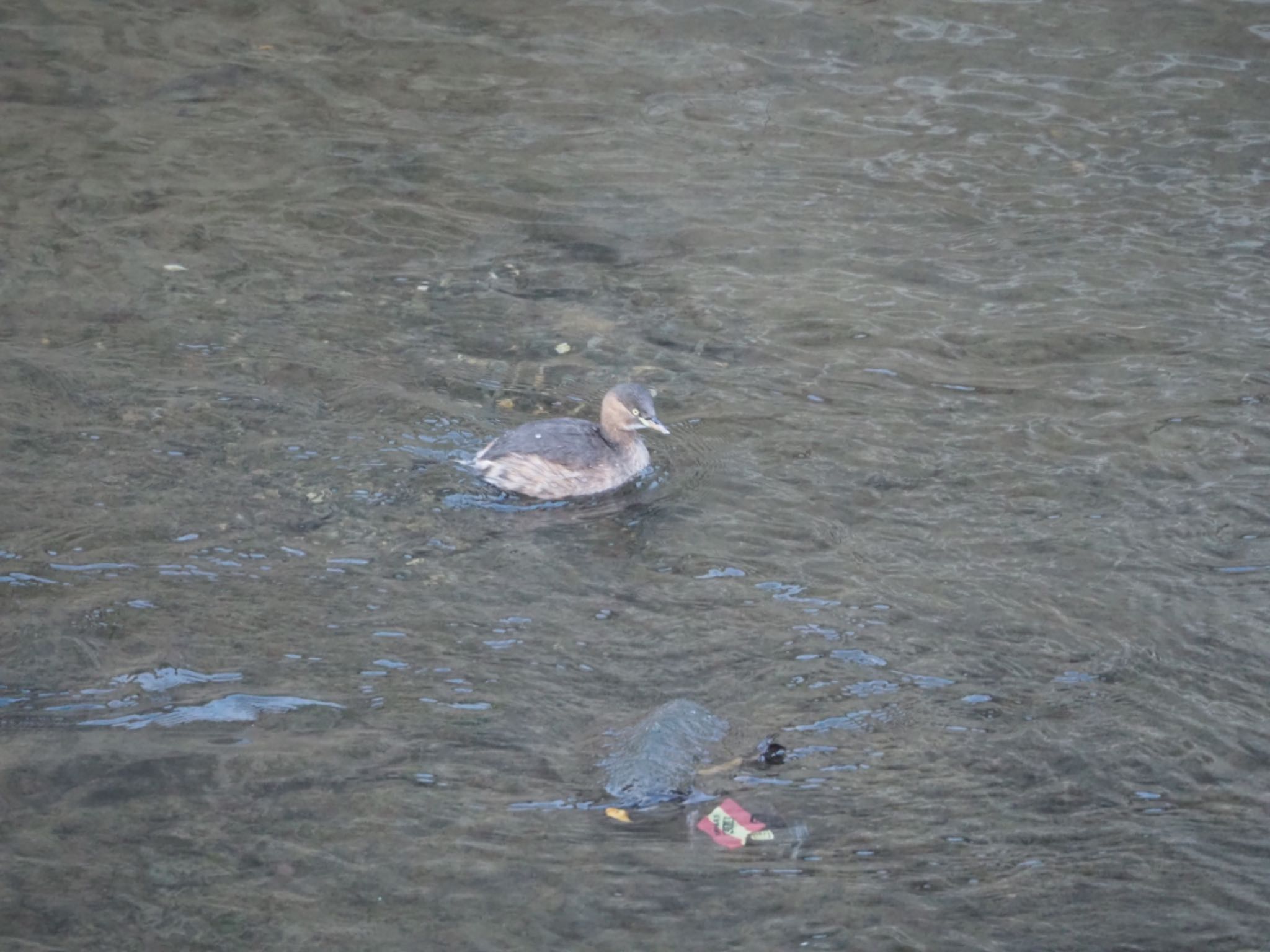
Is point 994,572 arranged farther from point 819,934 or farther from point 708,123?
point 708,123

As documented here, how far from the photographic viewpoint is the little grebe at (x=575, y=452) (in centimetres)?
699

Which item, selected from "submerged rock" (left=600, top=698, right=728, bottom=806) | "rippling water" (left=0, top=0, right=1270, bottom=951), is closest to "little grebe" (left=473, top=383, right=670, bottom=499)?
"rippling water" (left=0, top=0, right=1270, bottom=951)

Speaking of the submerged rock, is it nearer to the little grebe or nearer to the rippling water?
the rippling water

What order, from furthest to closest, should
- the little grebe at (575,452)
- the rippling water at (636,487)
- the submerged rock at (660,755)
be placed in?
the little grebe at (575,452) < the submerged rock at (660,755) < the rippling water at (636,487)

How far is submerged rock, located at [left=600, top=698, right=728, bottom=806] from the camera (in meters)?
5.05

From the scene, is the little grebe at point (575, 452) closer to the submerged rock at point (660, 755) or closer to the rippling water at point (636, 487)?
the rippling water at point (636, 487)

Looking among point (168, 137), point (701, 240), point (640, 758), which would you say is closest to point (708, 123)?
point (701, 240)

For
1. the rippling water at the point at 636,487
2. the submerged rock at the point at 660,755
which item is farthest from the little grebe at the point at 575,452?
the submerged rock at the point at 660,755

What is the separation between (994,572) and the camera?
21.1 feet

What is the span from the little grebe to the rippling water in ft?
0.52

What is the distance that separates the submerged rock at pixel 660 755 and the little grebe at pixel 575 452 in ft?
6.39

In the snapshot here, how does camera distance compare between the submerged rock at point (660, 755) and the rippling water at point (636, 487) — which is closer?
the rippling water at point (636, 487)

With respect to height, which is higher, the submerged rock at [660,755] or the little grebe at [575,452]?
the little grebe at [575,452]

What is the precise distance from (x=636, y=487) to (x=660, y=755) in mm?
2557
